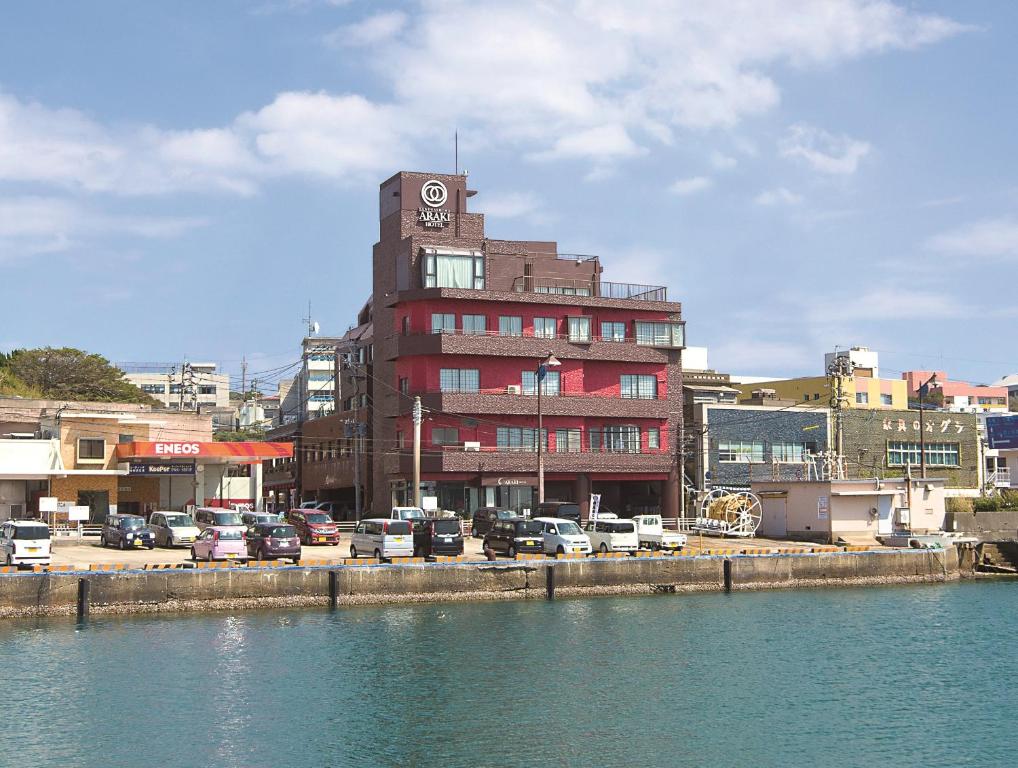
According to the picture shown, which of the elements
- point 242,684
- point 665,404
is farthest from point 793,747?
point 665,404

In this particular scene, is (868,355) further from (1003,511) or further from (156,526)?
(156,526)

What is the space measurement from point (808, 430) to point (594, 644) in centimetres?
5890

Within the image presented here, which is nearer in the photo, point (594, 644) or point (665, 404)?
point (594, 644)

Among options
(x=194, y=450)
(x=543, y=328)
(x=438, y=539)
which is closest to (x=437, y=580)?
(x=438, y=539)

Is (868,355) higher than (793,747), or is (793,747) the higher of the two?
(868,355)

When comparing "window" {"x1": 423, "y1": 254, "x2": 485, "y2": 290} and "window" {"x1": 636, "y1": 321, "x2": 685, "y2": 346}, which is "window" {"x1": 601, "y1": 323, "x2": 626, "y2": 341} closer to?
"window" {"x1": 636, "y1": 321, "x2": 685, "y2": 346}

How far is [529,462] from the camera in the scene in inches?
3472

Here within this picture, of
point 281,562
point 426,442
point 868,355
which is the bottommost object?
point 281,562

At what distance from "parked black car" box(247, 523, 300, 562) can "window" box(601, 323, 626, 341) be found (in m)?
40.1

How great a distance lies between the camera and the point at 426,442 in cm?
8662

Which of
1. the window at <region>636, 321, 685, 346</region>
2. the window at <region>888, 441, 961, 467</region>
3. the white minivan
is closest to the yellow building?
the window at <region>888, 441, 961, 467</region>

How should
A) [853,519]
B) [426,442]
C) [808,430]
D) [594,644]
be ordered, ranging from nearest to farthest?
[594,644]
[853,519]
[426,442]
[808,430]

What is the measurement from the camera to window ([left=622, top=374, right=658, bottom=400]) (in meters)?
93.2

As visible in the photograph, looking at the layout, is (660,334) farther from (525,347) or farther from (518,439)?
(518,439)
